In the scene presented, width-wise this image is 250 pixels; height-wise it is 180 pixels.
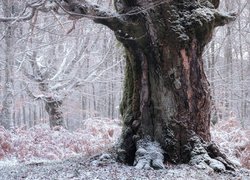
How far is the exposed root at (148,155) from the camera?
187 inches

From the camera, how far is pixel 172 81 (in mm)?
4930

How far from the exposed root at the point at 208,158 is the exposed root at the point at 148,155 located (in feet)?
1.62

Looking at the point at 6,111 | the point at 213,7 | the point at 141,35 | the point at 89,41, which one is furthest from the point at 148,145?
the point at 89,41

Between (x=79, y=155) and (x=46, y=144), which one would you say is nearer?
(x=79, y=155)

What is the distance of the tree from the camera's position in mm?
4918

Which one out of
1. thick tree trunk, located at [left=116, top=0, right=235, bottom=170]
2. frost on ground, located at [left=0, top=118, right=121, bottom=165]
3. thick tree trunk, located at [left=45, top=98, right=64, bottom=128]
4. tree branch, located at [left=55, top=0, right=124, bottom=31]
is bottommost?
frost on ground, located at [left=0, top=118, right=121, bottom=165]

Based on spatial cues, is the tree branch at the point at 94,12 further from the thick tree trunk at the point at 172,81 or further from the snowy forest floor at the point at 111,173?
the snowy forest floor at the point at 111,173

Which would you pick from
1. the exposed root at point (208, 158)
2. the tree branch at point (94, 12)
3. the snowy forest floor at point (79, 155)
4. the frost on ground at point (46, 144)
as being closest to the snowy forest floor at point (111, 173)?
the snowy forest floor at point (79, 155)

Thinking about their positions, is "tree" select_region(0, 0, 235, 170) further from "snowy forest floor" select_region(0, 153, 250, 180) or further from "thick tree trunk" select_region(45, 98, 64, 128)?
"thick tree trunk" select_region(45, 98, 64, 128)

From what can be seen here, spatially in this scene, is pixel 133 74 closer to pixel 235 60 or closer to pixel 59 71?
pixel 59 71

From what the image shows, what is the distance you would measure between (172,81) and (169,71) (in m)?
0.15

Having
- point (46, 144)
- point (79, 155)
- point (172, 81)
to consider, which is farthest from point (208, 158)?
point (46, 144)

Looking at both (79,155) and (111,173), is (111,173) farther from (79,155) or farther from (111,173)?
(79,155)

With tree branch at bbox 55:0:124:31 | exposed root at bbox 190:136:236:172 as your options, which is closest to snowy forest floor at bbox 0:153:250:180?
exposed root at bbox 190:136:236:172
